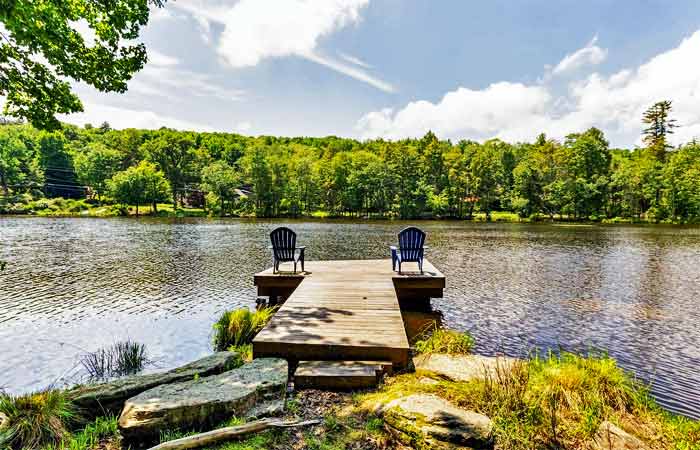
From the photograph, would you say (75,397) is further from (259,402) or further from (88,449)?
(259,402)

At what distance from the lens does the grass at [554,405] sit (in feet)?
10.2

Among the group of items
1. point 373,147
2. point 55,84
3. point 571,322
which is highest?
point 373,147

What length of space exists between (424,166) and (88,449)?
65.2 metres

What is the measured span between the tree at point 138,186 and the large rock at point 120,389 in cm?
6405

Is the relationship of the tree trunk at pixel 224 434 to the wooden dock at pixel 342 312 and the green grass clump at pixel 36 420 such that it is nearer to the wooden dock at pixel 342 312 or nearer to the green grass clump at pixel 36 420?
the green grass clump at pixel 36 420

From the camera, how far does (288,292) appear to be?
361 inches

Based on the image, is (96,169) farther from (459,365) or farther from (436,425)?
(436,425)

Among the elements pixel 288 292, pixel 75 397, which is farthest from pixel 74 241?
pixel 75 397

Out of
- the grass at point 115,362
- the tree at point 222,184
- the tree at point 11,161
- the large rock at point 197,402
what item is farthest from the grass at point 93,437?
the tree at point 11,161


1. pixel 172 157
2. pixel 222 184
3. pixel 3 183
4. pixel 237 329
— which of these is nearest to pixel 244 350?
pixel 237 329

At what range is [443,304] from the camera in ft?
32.0

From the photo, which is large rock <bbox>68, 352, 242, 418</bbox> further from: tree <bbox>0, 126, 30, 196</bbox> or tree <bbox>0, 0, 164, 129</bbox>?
tree <bbox>0, 126, 30, 196</bbox>

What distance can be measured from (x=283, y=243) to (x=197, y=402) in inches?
249

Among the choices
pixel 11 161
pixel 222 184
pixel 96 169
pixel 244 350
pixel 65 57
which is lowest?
pixel 244 350
